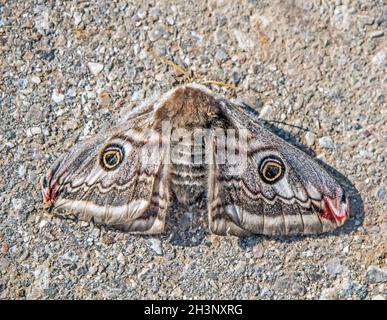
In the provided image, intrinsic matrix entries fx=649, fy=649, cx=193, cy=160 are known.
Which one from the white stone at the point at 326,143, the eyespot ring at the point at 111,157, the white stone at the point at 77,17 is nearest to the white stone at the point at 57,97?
the white stone at the point at 77,17

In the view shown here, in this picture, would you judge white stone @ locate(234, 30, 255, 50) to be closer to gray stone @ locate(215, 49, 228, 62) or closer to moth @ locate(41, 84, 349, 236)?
gray stone @ locate(215, 49, 228, 62)

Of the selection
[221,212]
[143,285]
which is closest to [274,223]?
[221,212]

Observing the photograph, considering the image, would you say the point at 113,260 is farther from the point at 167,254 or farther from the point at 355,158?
the point at 355,158

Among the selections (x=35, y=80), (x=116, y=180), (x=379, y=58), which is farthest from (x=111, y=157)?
(x=379, y=58)

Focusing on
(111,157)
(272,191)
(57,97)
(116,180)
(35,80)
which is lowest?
(272,191)

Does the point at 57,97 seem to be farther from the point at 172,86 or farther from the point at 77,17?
the point at 172,86

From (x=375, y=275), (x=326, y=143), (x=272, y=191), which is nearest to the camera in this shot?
(x=272, y=191)
